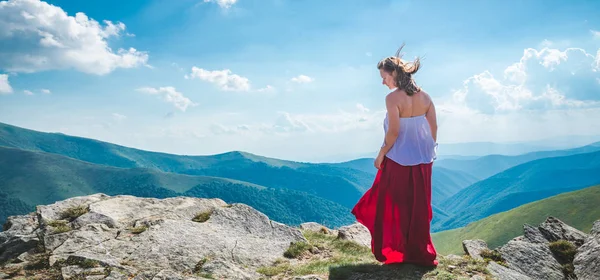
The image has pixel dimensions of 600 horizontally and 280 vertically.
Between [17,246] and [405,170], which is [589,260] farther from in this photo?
[17,246]

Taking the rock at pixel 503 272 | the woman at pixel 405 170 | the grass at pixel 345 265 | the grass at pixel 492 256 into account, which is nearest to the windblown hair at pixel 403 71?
the woman at pixel 405 170

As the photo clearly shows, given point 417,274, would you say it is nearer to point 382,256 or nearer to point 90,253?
point 382,256

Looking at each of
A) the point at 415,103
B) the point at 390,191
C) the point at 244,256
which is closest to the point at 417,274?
the point at 390,191

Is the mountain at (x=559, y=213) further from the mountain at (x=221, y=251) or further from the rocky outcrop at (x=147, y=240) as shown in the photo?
the rocky outcrop at (x=147, y=240)

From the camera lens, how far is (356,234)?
16297 millimetres

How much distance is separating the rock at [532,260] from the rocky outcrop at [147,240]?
752 cm

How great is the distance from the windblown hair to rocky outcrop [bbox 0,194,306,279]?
6.84m

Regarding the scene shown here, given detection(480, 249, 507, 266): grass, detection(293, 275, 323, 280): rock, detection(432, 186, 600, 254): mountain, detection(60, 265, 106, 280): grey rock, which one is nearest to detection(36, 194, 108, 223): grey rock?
detection(60, 265, 106, 280): grey rock

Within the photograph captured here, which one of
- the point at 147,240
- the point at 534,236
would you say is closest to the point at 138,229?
the point at 147,240

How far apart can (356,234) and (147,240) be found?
8.42 meters

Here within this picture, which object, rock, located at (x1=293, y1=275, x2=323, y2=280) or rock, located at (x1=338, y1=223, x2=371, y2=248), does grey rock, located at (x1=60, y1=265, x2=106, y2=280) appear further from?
rock, located at (x1=338, y1=223, x2=371, y2=248)

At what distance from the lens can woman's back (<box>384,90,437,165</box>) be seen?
33.5ft

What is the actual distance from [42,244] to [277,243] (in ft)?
25.4

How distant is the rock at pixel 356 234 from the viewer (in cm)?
1544
